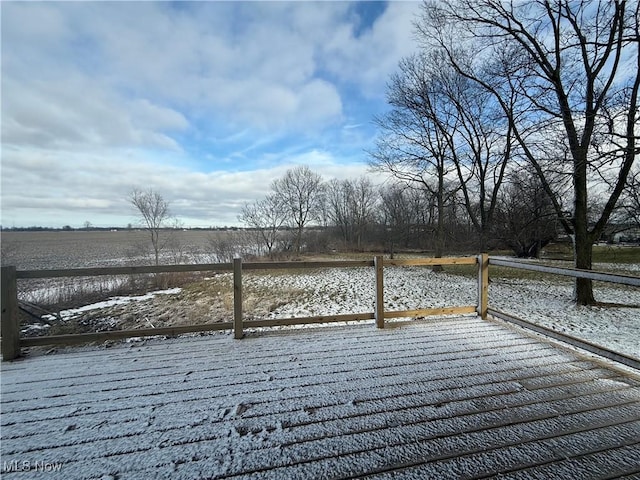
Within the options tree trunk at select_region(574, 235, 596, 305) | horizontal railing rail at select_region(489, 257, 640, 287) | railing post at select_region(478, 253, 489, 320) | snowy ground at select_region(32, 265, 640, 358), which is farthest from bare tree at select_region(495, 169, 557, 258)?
horizontal railing rail at select_region(489, 257, 640, 287)

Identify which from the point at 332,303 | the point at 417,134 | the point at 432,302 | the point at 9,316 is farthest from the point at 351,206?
the point at 9,316

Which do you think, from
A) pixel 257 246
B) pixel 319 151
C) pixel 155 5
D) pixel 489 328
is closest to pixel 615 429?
pixel 489 328

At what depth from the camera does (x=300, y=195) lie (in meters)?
31.0

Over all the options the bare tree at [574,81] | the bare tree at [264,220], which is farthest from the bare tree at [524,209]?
the bare tree at [264,220]

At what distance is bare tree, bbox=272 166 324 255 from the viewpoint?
28.5 meters

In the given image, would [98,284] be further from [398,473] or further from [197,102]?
[398,473]

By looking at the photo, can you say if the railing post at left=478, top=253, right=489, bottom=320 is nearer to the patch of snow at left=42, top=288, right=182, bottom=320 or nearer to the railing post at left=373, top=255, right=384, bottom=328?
the railing post at left=373, top=255, right=384, bottom=328

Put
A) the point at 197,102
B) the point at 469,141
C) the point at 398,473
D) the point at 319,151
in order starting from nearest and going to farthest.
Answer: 1. the point at 398,473
2. the point at 197,102
3. the point at 469,141
4. the point at 319,151

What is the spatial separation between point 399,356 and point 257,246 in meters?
19.9

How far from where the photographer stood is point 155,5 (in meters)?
5.17

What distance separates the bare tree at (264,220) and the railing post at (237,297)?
1821 centimetres

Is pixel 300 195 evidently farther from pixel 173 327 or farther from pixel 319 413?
pixel 319 413

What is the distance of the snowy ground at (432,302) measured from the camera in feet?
17.8

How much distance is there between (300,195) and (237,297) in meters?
28.3
